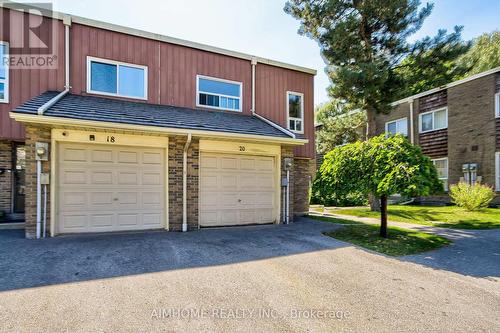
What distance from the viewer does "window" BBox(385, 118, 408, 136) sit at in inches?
730

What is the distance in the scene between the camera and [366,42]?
12891 millimetres

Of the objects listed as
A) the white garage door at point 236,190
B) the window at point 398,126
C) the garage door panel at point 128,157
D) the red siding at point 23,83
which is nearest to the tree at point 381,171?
the white garage door at point 236,190

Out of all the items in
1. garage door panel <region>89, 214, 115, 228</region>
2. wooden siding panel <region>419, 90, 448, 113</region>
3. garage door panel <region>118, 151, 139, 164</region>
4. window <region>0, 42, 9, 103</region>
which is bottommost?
garage door panel <region>89, 214, 115, 228</region>

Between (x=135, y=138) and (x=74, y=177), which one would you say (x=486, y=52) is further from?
(x=74, y=177)

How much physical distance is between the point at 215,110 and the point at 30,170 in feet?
19.9

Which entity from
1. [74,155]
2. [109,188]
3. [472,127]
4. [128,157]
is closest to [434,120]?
[472,127]

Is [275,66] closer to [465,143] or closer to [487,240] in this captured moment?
[487,240]

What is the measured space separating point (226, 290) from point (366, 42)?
13.0 metres

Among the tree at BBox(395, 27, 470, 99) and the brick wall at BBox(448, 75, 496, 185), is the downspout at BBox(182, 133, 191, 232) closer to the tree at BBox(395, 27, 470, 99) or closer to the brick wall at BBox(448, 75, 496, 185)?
the tree at BBox(395, 27, 470, 99)

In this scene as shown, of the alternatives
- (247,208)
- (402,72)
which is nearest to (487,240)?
(247,208)

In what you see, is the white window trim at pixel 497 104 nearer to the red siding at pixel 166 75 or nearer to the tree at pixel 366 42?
the tree at pixel 366 42

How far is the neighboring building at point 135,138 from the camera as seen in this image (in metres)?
7.19

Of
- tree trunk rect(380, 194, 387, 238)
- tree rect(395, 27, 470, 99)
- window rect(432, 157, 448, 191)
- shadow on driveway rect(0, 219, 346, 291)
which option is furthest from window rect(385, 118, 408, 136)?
shadow on driveway rect(0, 219, 346, 291)

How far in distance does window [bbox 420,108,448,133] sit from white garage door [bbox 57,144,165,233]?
1643 cm
